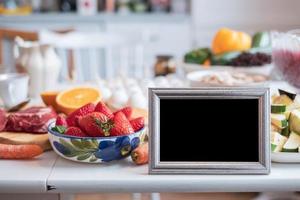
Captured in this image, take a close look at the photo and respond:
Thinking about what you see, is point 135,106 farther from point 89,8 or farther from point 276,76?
point 89,8

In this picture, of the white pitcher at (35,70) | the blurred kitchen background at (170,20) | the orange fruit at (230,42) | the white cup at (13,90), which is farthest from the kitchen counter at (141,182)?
the blurred kitchen background at (170,20)

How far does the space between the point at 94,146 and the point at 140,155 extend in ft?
0.30

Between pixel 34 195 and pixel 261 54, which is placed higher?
pixel 261 54

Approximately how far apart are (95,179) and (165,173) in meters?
0.13

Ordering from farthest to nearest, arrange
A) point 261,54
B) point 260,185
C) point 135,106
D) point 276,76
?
point 261,54 → point 276,76 → point 135,106 → point 260,185

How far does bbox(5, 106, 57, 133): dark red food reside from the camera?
3.91 feet

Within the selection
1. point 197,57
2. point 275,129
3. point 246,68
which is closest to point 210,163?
point 275,129

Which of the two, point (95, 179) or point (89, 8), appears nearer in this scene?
point (95, 179)

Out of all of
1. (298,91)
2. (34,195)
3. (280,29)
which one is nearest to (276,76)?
(298,91)

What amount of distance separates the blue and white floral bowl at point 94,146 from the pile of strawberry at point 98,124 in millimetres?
15

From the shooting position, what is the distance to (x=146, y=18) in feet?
12.5

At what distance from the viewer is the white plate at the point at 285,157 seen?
1026 mm

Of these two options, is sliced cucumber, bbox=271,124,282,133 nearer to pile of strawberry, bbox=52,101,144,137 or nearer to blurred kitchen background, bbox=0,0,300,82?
pile of strawberry, bbox=52,101,144,137

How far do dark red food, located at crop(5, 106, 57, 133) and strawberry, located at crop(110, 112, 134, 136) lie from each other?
22cm
